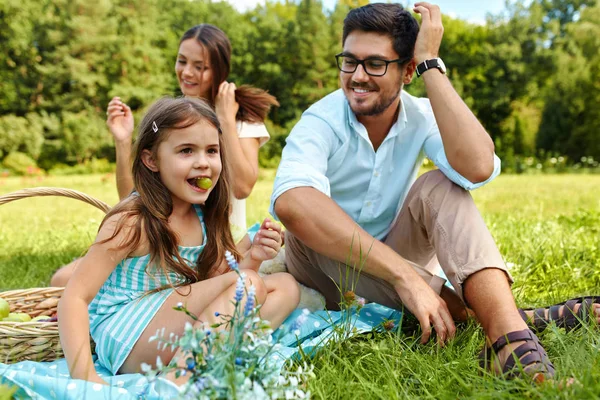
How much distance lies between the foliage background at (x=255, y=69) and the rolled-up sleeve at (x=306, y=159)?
71.5 ft

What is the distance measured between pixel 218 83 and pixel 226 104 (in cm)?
32

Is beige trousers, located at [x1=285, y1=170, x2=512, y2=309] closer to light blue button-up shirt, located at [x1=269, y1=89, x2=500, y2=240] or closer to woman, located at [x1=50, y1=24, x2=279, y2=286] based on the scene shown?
light blue button-up shirt, located at [x1=269, y1=89, x2=500, y2=240]

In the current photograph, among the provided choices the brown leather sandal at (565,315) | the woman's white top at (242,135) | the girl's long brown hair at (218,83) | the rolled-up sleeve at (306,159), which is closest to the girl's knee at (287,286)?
the rolled-up sleeve at (306,159)

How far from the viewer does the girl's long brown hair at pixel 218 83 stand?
3.92 metres

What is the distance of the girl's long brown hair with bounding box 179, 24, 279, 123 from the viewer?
392 centimetres

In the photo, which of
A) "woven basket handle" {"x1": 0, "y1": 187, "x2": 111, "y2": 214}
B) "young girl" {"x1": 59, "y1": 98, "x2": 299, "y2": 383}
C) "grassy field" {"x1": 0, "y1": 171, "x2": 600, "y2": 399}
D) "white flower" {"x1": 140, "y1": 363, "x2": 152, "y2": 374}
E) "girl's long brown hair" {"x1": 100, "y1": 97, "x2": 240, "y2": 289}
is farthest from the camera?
"woven basket handle" {"x1": 0, "y1": 187, "x2": 111, "y2": 214}

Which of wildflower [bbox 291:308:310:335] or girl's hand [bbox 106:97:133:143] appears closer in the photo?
wildflower [bbox 291:308:310:335]

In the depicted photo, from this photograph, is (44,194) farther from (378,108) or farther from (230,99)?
(378,108)

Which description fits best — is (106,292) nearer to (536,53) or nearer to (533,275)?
(533,275)

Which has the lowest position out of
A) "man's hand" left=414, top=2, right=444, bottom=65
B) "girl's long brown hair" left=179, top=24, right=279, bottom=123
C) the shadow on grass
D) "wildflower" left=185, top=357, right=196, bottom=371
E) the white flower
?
the shadow on grass

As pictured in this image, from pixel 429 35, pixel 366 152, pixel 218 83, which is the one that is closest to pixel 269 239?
pixel 366 152

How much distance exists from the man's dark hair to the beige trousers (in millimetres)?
690

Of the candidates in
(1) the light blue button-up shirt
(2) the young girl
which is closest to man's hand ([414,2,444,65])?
(1) the light blue button-up shirt

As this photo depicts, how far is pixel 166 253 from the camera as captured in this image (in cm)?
230
